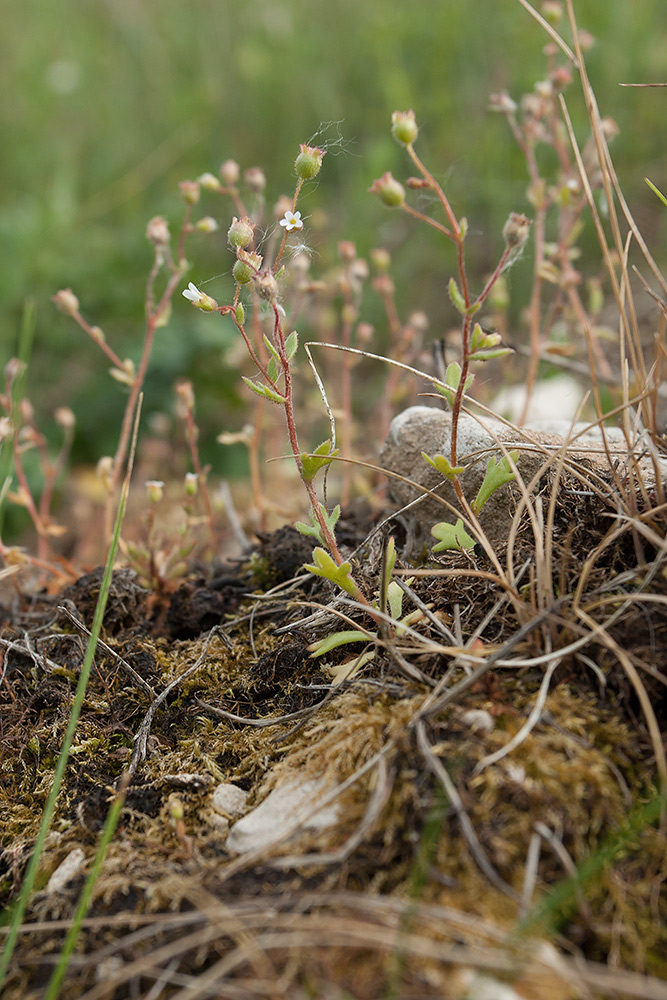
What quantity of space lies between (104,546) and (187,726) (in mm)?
859

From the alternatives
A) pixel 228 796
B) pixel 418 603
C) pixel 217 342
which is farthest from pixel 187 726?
pixel 217 342

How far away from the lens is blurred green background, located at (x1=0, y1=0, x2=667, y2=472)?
3664mm

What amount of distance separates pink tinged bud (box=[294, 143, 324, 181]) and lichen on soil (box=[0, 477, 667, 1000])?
2.15 feet

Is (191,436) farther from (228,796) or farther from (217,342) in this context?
(217,342)

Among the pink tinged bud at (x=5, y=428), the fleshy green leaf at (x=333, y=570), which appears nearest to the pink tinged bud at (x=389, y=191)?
the fleshy green leaf at (x=333, y=570)

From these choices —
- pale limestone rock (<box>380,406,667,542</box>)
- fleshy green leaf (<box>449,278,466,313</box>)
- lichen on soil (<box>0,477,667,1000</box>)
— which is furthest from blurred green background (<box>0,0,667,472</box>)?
lichen on soil (<box>0,477,667,1000</box>)

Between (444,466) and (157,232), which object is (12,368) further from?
(444,466)

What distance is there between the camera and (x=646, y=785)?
1016 mm

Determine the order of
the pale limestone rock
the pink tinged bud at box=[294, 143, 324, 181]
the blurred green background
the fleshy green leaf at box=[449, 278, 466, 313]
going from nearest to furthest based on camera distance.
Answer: the fleshy green leaf at box=[449, 278, 466, 313]
the pink tinged bud at box=[294, 143, 324, 181]
the pale limestone rock
the blurred green background

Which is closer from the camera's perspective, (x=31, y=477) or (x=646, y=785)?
(x=646, y=785)

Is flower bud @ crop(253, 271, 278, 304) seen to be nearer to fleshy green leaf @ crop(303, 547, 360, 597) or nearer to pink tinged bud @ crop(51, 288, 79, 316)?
fleshy green leaf @ crop(303, 547, 360, 597)

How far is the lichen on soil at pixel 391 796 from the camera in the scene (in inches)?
33.5

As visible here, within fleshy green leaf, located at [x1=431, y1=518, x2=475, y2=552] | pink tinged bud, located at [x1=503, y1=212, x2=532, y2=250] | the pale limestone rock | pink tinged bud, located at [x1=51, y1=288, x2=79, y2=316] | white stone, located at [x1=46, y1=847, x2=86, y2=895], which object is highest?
pink tinged bud, located at [x1=51, y1=288, x2=79, y2=316]

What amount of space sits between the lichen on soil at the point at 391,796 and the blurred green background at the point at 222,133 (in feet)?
A: 7.57
